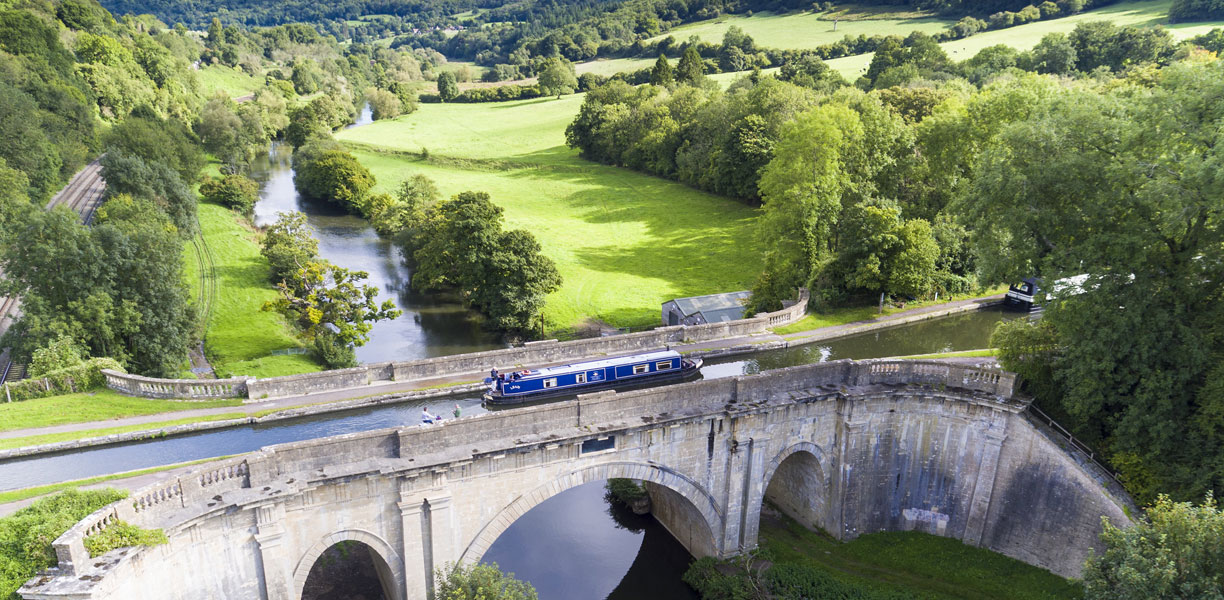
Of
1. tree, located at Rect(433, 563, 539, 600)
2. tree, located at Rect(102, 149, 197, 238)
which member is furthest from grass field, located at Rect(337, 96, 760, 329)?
tree, located at Rect(433, 563, 539, 600)

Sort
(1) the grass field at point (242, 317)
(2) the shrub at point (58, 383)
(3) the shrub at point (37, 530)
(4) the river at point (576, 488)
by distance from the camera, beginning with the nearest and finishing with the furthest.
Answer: (3) the shrub at point (37, 530)
(4) the river at point (576, 488)
(2) the shrub at point (58, 383)
(1) the grass field at point (242, 317)

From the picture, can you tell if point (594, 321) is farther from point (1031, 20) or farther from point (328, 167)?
point (1031, 20)

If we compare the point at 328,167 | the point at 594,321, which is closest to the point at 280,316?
the point at 594,321

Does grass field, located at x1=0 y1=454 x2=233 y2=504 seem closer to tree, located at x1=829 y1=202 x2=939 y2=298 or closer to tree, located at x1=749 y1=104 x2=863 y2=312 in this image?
tree, located at x1=749 y1=104 x2=863 y2=312

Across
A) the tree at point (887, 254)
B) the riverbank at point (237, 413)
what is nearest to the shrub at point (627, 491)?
the riverbank at point (237, 413)

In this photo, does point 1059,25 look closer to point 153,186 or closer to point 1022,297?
point 1022,297

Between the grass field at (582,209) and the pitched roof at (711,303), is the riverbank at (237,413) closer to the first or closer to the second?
the pitched roof at (711,303)
